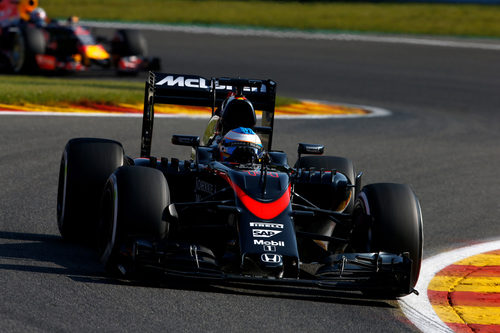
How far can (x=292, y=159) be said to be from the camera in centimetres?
1275

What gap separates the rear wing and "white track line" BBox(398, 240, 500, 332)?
202 centimetres

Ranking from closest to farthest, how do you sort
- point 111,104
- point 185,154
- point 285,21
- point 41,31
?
1. point 185,154
2. point 111,104
3. point 41,31
4. point 285,21

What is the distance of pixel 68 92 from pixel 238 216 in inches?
405

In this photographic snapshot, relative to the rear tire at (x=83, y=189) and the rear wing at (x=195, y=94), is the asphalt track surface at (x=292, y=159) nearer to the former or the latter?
the rear tire at (x=83, y=189)

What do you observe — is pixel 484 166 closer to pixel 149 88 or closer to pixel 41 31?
pixel 149 88

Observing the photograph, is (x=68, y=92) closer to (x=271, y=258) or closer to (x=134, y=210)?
(x=134, y=210)

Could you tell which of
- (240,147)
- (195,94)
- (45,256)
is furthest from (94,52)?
(45,256)

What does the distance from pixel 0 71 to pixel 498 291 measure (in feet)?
53.8

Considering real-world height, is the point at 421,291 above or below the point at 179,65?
above

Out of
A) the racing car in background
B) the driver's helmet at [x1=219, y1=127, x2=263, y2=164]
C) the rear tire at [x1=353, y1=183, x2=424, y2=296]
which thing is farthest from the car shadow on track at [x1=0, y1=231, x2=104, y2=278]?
the racing car in background

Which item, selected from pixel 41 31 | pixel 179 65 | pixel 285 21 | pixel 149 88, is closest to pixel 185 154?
pixel 149 88

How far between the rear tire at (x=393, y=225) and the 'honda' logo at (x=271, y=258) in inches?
32.4

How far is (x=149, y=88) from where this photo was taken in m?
9.34

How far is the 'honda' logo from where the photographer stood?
6.58 meters
